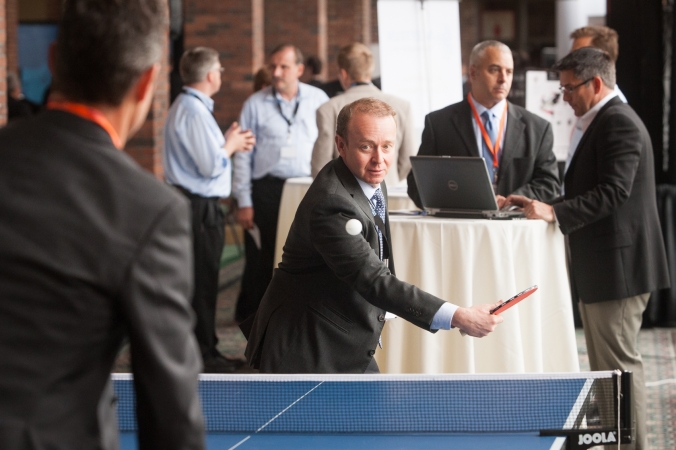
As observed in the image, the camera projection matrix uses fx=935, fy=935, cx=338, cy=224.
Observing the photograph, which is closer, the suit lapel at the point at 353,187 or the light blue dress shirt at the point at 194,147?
the suit lapel at the point at 353,187

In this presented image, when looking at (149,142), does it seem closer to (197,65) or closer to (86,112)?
(197,65)

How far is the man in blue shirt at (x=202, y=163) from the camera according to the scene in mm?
5930

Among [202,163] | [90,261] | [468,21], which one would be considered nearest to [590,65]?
[202,163]

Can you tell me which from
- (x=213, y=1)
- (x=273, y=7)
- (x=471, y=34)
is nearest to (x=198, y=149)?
(x=213, y=1)

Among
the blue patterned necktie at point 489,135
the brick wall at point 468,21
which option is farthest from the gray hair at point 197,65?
the brick wall at point 468,21

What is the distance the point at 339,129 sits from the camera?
3.23m

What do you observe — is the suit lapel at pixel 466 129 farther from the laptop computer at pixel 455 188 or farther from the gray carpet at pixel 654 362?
the gray carpet at pixel 654 362

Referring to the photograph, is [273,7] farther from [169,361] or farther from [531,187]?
[169,361]

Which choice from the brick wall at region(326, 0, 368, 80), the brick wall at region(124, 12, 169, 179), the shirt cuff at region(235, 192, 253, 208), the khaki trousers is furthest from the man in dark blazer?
the brick wall at region(326, 0, 368, 80)

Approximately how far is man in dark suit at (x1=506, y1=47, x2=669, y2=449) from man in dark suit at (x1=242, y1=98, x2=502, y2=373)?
1356 millimetres

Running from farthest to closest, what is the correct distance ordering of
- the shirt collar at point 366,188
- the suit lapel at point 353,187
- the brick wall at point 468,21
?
the brick wall at point 468,21 → the shirt collar at point 366,188 → the suit lapel at point 353,187

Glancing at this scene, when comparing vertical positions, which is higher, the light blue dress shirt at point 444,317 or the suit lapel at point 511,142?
the suit lapel at point 511,142

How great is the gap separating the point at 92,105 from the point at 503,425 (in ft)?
4.87

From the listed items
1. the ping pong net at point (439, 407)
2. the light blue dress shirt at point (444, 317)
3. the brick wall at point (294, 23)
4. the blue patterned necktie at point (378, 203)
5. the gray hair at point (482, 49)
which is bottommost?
the ping pong net at point (439, 407)
